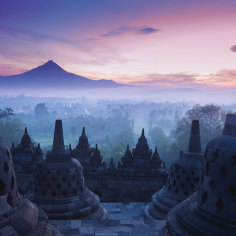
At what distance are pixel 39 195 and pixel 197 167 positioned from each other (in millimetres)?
6261

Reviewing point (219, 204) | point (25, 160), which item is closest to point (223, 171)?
point (219, 204)

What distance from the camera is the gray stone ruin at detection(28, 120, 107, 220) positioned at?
8281 millimetres

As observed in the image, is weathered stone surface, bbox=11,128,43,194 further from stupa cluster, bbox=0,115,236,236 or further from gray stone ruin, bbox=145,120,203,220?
gray stone ruin, bbox=145,120,203,220

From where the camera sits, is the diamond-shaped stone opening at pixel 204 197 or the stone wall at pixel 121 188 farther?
the stone wall at pixel 121 188

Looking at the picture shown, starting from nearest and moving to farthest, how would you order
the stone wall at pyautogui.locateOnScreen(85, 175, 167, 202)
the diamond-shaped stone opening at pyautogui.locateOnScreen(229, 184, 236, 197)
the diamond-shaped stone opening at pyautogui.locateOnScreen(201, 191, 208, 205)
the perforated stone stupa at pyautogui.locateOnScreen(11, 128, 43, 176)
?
the diamond-shaped stone opening at pyautogui.locateOnScreen(229, 184, 236, 197), the diamond-shaped stone opening at pyautogui.locateOnScreen(201, 191, 208, 205), the stone wall at pyautogui.locateOnScreen(85, 175, 167, 202), the perforated stone stupa at pyautogui.locateOnScreen(11, 128, 43, 176)

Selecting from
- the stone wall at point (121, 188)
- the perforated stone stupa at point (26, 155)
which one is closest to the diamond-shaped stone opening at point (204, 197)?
the stone wall at point (121, 188)

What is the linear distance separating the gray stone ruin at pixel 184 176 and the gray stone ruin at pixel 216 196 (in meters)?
4.68

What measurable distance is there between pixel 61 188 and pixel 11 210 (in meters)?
4.64

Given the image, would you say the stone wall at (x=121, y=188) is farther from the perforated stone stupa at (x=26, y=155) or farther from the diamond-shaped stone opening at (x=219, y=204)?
the diamond-shaped stone opening at (x=219, y=204)

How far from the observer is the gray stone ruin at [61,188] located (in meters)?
8.28

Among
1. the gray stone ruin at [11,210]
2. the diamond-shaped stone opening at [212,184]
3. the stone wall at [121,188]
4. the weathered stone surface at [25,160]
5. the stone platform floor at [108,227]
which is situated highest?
the diamond-shaped stone opening at [212,184]

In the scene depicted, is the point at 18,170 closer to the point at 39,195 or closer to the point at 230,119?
the point at 39,195

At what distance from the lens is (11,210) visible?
13.1 feet

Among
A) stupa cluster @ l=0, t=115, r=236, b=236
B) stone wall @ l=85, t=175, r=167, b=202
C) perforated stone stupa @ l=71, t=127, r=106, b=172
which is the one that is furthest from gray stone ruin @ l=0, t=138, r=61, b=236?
perforated stone stupa @ l=71, t=127, r=106, b=172
